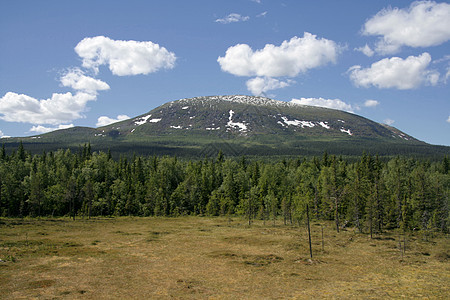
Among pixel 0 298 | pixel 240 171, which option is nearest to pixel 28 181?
pixel 240 171

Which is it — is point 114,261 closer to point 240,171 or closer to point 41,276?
point 41,276

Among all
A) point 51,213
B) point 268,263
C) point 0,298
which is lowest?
point 51,213

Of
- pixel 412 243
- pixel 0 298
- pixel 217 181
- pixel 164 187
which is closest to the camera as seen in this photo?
pixel 0 298

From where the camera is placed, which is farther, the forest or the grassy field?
the forest

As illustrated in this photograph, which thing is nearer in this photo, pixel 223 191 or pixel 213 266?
pixel 213 266

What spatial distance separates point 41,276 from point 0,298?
642 cm

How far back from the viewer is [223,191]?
358 feet

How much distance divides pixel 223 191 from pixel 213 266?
71.2m

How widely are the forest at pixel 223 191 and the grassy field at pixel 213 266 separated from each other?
46.0 ft

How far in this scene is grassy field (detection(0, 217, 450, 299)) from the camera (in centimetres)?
2811

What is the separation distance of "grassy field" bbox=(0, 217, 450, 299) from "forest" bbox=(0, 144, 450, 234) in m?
14.0

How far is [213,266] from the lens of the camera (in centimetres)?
3781

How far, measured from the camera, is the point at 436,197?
70.9 m

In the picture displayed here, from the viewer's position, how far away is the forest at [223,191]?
7431 cm
